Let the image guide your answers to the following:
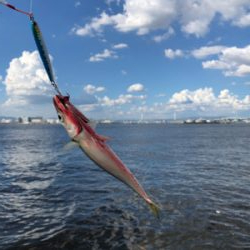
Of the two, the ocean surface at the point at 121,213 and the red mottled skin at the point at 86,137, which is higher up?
the red mottled skin at the point at 86,137

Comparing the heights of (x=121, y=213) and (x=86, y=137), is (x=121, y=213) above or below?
below

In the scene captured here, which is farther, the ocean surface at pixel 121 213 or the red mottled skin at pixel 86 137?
the ocean surface at pixel 121 213

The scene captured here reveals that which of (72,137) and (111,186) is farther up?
(72,137)

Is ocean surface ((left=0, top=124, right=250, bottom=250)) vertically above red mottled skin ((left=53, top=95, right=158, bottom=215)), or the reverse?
red mottled skin ((left=53, top=95, right=158, bottom=215))

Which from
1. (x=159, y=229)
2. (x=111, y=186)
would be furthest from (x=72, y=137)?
(x=111, y=186)

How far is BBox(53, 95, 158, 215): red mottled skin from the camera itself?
411cm

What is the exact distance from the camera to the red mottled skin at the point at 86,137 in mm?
4113

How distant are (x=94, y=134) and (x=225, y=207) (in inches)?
669

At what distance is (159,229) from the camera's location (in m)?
15.8

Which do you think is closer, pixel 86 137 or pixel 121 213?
pixel 86 137

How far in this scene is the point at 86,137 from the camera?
14.1 feet

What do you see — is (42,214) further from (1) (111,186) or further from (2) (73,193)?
(1) (111,186)

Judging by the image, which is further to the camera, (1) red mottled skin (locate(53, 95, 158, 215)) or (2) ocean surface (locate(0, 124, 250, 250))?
(2) ocean surface (locate(0, 124, 250, 250))

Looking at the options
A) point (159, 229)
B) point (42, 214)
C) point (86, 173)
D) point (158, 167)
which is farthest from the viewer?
point (158, 167)
